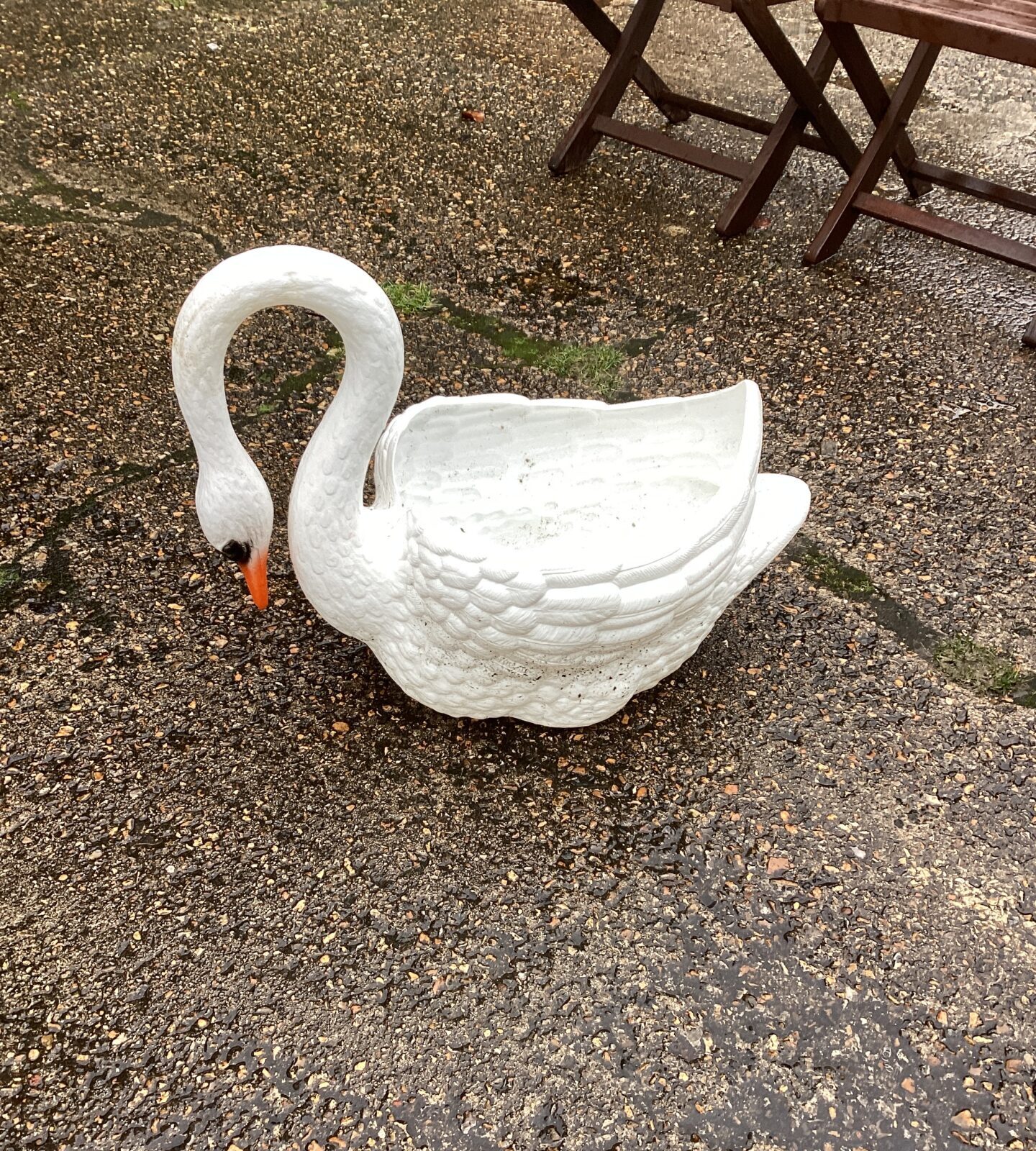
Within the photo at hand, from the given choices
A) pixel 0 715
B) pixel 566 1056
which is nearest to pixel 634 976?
pixel 566 1056

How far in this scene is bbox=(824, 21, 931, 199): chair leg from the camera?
11.3 feet

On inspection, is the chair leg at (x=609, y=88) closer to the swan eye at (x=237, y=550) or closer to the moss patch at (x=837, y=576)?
the moss patch at (x=837, y=576)

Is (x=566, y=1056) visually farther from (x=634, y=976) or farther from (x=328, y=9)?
(x=328, y=9)

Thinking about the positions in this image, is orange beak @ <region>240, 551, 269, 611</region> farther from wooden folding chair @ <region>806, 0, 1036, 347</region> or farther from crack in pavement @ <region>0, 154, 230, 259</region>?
wooden folding chair @ <region>806, 0, 1036, 347</region>

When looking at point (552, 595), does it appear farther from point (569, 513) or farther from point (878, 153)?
point (878, 153)

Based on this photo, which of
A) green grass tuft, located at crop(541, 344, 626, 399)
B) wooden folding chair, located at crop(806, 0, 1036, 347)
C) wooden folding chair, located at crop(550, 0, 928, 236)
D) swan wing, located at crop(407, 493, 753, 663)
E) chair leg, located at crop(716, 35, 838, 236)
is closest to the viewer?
swan wing, located at crop(407, 493, 753, 663)

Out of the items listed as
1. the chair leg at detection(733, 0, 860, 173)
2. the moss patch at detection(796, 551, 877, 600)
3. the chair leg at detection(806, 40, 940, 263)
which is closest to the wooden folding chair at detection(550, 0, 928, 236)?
the chair leg at detection(733, 0, 860, 173)

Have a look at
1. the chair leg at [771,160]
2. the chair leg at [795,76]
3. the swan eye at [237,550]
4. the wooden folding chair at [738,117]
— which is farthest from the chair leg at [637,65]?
the swan eye at [237,550]

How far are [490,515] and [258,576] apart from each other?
0.49 meters

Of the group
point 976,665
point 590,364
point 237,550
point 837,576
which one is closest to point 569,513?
point 237,550

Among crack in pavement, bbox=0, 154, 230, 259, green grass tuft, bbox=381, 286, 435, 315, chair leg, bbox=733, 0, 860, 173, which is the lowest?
crack in pavement, bbox=0, 154, 230, 259

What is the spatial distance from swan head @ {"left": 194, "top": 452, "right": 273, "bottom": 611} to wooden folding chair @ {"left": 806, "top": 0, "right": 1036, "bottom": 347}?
2.52 meters

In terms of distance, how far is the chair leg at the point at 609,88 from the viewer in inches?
160

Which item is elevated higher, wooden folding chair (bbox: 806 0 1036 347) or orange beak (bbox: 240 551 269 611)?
wooden folding chair (bbox: 806 0 1036 347)
